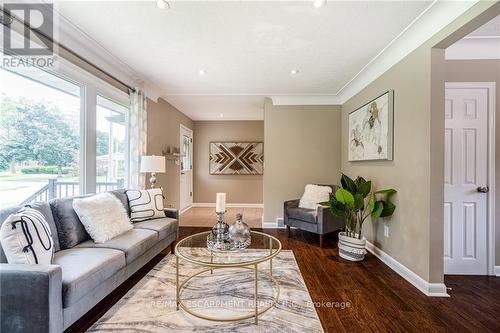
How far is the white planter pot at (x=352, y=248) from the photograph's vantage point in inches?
107

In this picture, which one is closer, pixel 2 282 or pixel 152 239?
pixel 2 282

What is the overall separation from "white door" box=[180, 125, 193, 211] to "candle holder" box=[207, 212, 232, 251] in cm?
359

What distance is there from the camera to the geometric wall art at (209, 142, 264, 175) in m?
6.35

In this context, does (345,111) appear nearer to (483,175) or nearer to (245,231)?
(483,175)

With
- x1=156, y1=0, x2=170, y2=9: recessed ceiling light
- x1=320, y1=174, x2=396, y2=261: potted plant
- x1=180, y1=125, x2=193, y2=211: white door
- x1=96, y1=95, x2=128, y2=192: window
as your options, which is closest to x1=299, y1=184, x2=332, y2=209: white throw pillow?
x1=320, y1=174, x2=396, y2=261: potted plant

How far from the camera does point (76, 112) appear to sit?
2529 mm

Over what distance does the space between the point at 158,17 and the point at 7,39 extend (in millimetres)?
1187

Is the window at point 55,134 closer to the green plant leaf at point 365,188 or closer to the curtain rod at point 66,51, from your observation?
the curtain rod at point 66,51

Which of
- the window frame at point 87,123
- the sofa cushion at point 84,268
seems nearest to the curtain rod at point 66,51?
the window frame at point 87,123

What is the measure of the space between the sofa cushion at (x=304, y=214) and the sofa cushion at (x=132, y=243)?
6.99 feet

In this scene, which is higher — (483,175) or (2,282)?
(483,175)

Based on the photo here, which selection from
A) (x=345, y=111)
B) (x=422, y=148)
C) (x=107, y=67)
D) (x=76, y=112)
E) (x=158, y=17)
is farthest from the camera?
(x=345, y=111)

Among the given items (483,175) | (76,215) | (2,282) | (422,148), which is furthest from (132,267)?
(483,175)

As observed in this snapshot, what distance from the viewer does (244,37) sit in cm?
228
